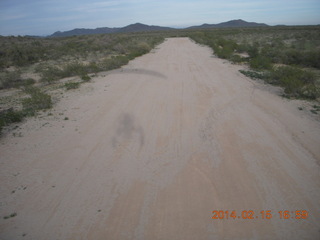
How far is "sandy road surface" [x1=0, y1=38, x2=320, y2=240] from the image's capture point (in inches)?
131

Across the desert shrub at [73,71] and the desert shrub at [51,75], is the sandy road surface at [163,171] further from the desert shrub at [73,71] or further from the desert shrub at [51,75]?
the desert shrub at [73,71]

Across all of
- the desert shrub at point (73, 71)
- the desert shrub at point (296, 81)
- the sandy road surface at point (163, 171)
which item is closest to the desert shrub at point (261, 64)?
the desert shrub at point (296, 81)

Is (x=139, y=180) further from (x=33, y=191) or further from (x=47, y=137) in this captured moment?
(x=47, y=137)

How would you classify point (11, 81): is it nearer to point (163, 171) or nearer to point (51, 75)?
point (51, 75)

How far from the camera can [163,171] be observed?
14.8 feet

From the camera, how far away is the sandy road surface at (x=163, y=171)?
3.32 m

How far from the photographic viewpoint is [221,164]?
15.1ft

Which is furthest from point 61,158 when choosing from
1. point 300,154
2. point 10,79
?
point 10,79

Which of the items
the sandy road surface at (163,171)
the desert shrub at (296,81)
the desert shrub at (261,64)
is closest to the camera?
the sandy road surface at (163,171)

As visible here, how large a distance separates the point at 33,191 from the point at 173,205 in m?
2.78
